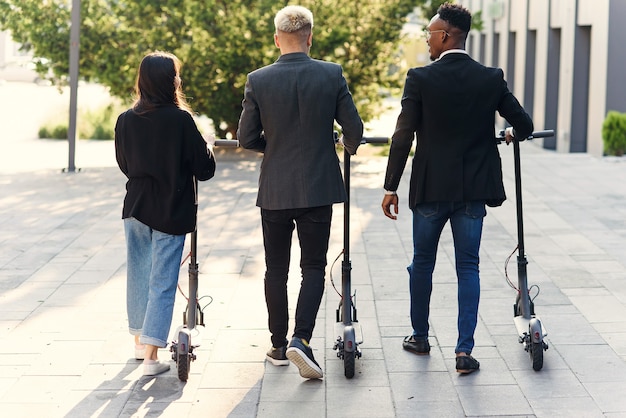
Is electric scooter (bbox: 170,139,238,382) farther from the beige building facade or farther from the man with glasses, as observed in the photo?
the beige building facade

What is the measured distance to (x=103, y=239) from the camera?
9.68 m

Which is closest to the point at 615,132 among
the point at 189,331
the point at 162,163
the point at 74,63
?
the point at 74,63

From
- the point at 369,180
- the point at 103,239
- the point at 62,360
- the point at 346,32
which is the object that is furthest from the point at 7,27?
the point at 62,360

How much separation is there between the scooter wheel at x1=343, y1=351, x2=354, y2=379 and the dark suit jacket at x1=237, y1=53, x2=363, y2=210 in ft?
2.45

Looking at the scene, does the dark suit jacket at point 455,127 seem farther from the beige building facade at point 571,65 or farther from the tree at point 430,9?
the beige building facade at point 571,65

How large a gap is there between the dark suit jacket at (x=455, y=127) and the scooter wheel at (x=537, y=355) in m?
0.74

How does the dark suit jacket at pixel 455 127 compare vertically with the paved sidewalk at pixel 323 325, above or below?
above

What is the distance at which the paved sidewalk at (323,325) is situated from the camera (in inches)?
205

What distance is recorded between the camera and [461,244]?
559cm

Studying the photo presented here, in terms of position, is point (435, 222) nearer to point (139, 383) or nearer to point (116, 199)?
point (139, 383)

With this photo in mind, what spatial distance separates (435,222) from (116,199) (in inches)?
282

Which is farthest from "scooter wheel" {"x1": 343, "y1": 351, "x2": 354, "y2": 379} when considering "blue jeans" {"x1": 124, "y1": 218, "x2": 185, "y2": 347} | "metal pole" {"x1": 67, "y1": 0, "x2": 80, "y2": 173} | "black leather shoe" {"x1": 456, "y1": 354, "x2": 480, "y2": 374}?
"metal pole" {"x1": 67, "y1": 0, "x2": 80, "y2": 173}

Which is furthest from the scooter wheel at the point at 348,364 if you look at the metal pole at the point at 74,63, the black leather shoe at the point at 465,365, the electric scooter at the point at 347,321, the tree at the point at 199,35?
the tree at the point at 199,35

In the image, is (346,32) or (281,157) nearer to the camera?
(281,157)
